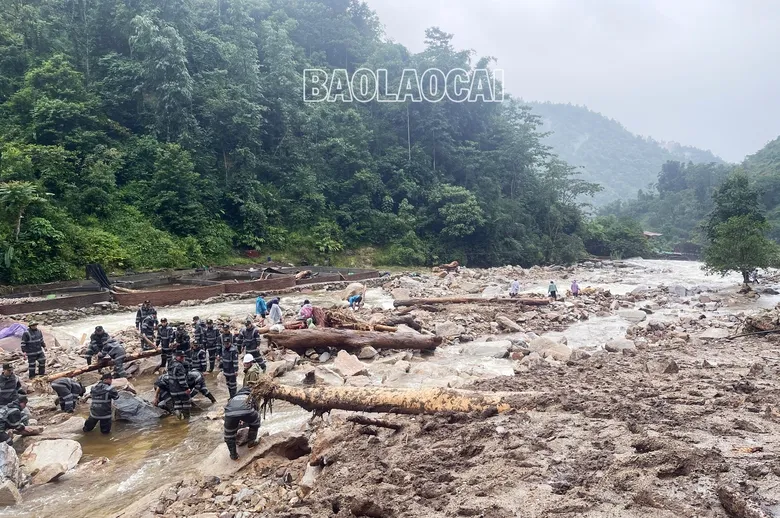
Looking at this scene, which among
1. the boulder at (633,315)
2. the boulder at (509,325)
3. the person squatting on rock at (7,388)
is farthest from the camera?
the boulder at (633,315)

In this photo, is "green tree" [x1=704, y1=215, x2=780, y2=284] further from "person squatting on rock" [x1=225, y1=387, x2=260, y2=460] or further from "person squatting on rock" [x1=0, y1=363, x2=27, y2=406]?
"person squatting on rock" [x1=0, y1=363, x2=27, y2=406]

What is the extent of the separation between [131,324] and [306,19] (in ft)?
160

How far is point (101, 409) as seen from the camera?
7605 millimetres

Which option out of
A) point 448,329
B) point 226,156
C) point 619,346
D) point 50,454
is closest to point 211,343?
point 50,454

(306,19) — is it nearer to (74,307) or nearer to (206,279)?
(206,279)

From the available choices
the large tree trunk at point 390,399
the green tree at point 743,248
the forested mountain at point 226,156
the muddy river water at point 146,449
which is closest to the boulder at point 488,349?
the muddy river water at point 146,449

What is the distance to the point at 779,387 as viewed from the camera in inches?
235

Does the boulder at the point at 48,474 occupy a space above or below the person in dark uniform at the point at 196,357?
below

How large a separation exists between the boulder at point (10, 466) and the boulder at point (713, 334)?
1364cm

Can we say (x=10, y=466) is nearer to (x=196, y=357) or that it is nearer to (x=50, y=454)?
(x=50, y=454)

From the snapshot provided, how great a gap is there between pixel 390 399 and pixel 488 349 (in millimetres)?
5792

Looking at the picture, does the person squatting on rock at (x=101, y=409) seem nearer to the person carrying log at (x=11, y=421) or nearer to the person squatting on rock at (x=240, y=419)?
the person carrying log at (x=11, y=421)

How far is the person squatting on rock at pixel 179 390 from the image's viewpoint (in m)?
8.22

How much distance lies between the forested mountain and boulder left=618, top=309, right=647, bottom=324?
21.6m
